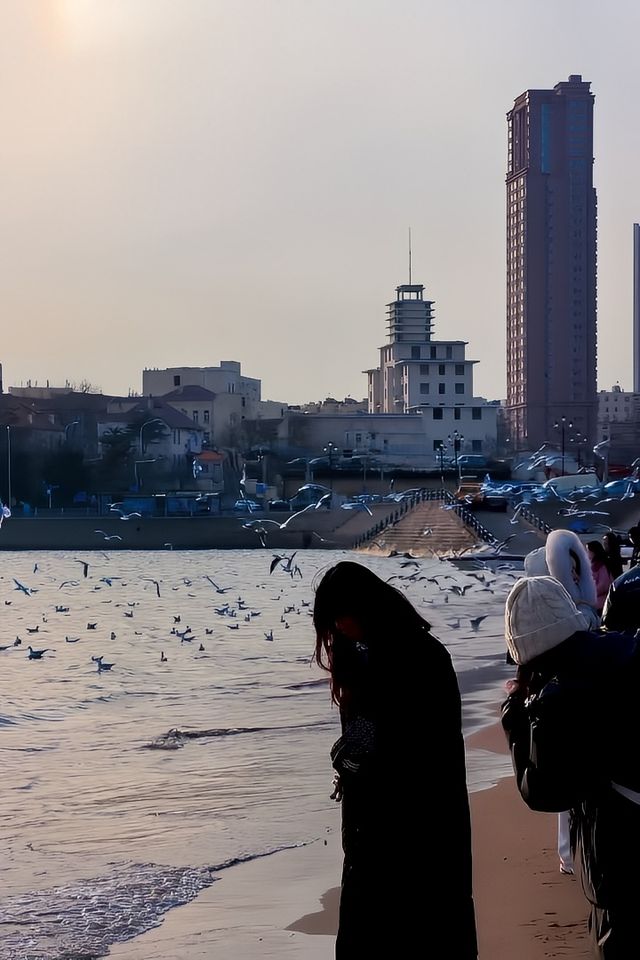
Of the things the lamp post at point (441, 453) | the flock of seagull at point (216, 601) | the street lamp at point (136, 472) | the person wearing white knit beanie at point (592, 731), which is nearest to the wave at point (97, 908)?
the person wearing white knit beanie at point (592, 731)

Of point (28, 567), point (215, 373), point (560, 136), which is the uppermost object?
point (560, 136)

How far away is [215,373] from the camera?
310ft

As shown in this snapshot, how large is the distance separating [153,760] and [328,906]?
14.8 ft

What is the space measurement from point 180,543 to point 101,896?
58162 mm

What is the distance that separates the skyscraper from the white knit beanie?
311ft

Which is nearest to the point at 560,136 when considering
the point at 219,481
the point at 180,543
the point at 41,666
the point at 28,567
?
the point at 219,481

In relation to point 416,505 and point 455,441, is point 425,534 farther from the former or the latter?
point 455,441

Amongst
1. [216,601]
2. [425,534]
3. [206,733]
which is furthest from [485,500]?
[206,733]

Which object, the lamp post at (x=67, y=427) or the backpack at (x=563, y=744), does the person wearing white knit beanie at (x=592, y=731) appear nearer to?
the backpack at (x=563, y=744)

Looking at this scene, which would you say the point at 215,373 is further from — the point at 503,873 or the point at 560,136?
the point at 503,873

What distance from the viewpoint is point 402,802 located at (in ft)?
7.95

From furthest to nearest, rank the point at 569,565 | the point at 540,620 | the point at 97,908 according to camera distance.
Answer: the point at 97,908, the point at 569,565, the point at 540,620

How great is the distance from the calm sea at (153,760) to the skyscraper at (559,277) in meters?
72.4

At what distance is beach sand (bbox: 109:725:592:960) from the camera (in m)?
4.53
